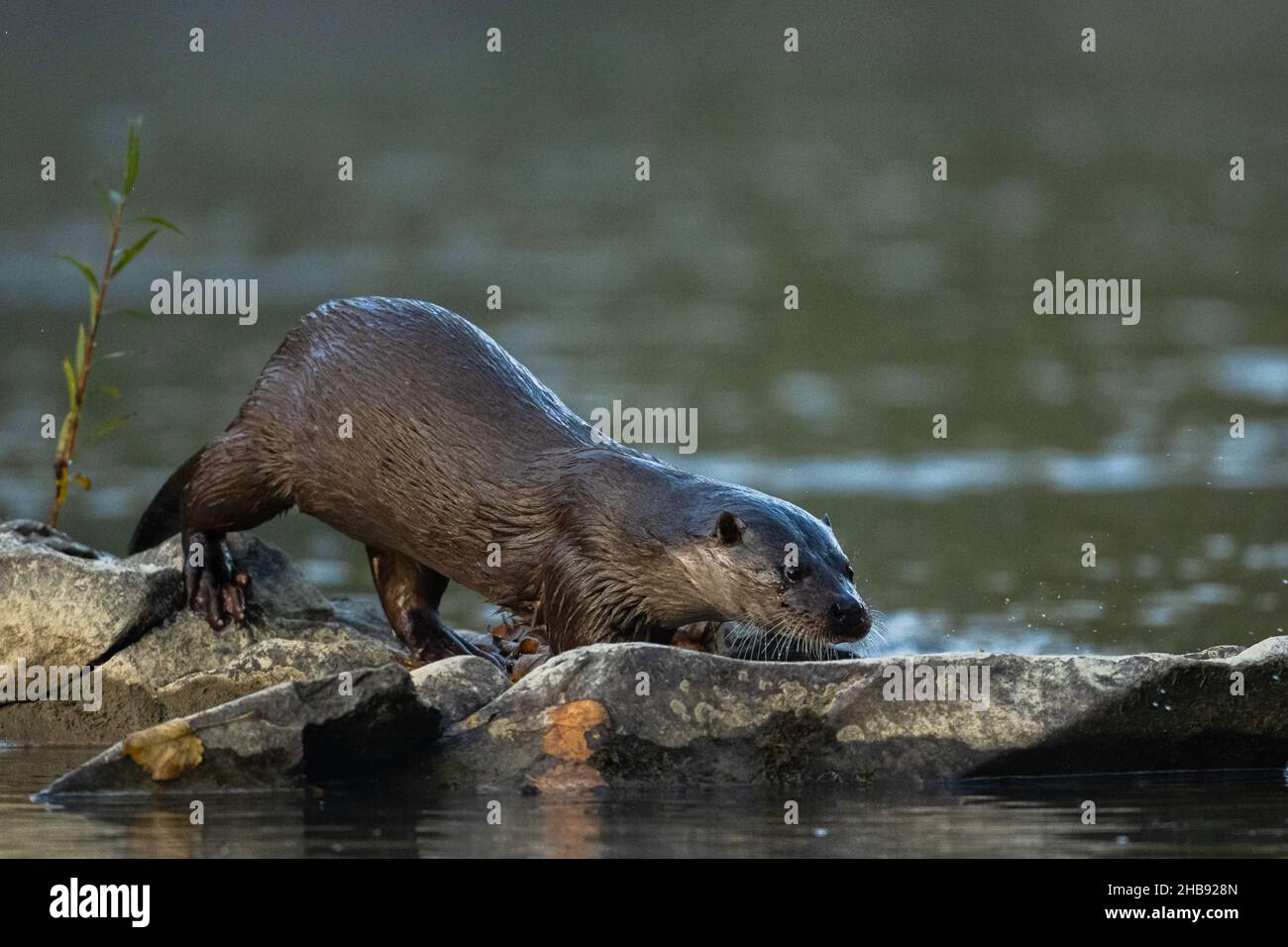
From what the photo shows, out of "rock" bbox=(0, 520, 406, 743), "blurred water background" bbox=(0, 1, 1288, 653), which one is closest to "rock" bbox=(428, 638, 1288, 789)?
"rock" bbox=(0, 520, 406, 743)

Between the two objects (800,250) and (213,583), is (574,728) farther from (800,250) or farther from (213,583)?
(800,250)

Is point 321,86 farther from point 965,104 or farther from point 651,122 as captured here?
point 965,104

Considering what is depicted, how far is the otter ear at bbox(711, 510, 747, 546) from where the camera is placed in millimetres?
6637

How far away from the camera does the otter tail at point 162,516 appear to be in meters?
7.96

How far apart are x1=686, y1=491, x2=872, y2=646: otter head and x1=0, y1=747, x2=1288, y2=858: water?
0.71 meters

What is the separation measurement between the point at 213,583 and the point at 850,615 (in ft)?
6.93

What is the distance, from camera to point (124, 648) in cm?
722

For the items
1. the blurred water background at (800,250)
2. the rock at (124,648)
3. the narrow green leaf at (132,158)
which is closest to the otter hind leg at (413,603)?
Answer: the rock at (124,648)

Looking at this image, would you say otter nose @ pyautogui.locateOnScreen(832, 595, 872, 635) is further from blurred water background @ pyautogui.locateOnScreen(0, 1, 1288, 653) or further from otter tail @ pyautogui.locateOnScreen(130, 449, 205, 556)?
otter tail @ pyautogui.locateOnScreen(130, 449, 205, 556)

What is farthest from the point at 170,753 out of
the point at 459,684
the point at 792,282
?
the point at 792,282

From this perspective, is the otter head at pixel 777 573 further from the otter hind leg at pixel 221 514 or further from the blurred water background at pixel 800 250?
the blurred water background at pixel 800 250

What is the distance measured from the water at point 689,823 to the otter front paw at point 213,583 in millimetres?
1309
